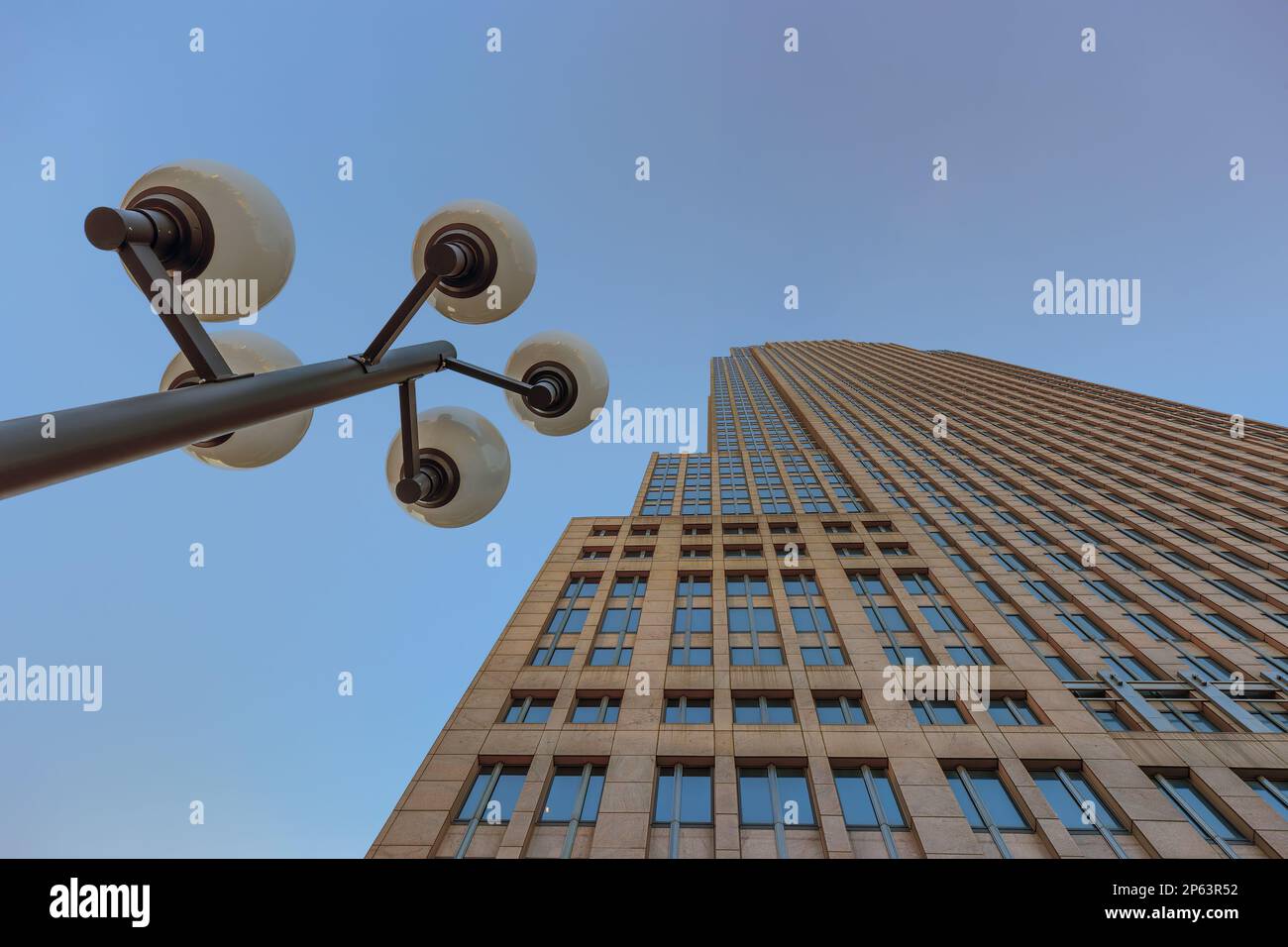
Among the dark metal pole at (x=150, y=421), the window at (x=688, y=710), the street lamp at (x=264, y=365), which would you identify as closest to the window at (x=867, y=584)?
the window at (x=688, y=710)

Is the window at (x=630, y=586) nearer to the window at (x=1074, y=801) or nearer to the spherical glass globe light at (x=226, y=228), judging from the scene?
the window at (x=1074, y=801)

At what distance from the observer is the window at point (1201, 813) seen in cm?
1112

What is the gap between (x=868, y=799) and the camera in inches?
468

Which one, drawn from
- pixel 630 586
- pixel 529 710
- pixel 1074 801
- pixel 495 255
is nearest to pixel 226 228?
pixel 495 255

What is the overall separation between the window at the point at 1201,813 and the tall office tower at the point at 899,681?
0.06 meters

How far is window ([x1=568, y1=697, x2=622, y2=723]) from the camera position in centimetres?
1430

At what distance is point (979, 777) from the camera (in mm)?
12312

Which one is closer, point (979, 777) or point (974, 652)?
point (979, 777)

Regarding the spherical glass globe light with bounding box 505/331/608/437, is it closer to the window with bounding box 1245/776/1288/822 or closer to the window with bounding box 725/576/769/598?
the window with bounding box 725/576/769/598

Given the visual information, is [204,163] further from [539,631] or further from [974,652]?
[974,652]

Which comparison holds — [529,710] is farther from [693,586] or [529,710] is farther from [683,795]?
[693,586]
